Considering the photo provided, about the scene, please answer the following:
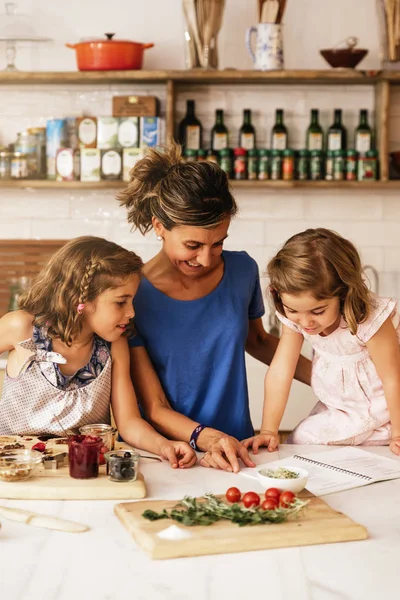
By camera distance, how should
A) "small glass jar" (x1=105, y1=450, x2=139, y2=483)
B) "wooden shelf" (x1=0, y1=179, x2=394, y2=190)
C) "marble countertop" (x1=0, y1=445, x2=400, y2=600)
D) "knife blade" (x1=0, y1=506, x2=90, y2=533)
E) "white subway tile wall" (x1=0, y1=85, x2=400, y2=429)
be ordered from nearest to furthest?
1. "marble countertop" (x1=0, y1=445, x2=400, y2=600)
2. "knife blade" (x1=0, y1=506, x2=90, y2=533)
3. "small glass jar" (x1=105, y1=450, x2=139, y2=483)
4. "wooden shelf" (x1=0, y1=179, x2=394, y2=190)
5. "white subway tile wall" (x1=0, y1=85, x2=400, y2=429)

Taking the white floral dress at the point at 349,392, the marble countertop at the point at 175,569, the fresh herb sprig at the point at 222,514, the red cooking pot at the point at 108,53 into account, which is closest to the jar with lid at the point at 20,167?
the red cooking pot at the point at 108,53

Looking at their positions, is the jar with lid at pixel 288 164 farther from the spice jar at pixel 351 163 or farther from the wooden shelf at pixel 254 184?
the spice jar at pixel 351 163

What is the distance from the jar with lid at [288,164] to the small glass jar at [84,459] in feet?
8.95

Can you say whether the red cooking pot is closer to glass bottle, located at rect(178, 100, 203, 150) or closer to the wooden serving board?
glass bottle, located at rect(178, 100, 203, 150)

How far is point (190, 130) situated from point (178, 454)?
264cm

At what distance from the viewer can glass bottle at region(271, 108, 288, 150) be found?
435cm

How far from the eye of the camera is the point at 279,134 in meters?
4.36

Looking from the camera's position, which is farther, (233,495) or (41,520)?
(233,495)

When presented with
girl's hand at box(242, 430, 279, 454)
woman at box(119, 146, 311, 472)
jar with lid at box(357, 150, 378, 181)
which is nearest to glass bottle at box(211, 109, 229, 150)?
jar with lid at box(357, 150, 378, 181)

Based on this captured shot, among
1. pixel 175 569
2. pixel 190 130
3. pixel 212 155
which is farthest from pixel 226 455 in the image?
pixel 190 130

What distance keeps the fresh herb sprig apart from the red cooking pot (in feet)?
10.2

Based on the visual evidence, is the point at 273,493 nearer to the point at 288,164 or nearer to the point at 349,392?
the point at 349,392

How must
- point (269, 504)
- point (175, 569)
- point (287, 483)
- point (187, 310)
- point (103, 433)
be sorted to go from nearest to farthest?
Answer: point (175, 569)
point (269, 504)
point (287, 483)
point (103, 433)
point (187, 310)

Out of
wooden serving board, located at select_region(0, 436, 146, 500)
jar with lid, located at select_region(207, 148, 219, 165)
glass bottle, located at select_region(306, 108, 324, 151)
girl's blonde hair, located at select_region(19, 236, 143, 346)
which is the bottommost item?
wooden serving board, located at select_region(0, 436, 146, 500)
